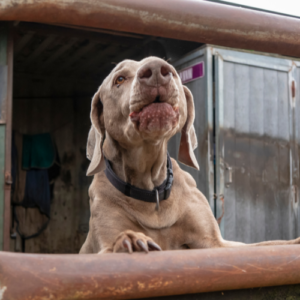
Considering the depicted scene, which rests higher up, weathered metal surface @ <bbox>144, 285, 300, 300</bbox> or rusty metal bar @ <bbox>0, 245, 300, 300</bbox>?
rusty metal bar @ <bbox>0, 245, 300, 300</bbox>

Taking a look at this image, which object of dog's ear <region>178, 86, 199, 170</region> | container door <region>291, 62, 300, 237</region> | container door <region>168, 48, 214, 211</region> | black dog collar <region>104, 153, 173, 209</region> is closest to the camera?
black dog collar <region>104, 153, 173, 209</region>

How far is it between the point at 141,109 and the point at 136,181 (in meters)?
0.45

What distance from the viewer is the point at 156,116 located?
5.52 ft

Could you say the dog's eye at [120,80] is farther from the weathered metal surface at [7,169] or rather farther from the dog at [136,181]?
the weathered metal surface at [7,169]

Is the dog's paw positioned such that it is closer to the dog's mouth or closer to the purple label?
the dog's mouth

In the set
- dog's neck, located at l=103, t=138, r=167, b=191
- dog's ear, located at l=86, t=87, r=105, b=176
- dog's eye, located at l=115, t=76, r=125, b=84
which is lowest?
dog's neck, located at l=103, t=138, r=167, b=191

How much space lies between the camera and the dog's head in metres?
1.64

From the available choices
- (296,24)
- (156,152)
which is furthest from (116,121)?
(296,24)

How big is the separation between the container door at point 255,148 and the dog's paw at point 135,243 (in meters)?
2.71

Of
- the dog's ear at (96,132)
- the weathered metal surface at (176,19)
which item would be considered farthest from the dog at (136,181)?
the weathered metal surface at (176,19)

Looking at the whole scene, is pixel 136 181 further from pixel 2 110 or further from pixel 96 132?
pixel 2 110

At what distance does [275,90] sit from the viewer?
452 centimetres

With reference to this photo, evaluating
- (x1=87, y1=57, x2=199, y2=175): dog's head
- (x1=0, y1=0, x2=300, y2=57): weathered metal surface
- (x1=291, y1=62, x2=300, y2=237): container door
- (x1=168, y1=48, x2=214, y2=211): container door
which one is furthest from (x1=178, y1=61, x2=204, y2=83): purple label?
(x1=0, y1=0, x2=300, y2=57): weathered metal surface

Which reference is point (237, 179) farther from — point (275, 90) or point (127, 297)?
point (127, 297)
